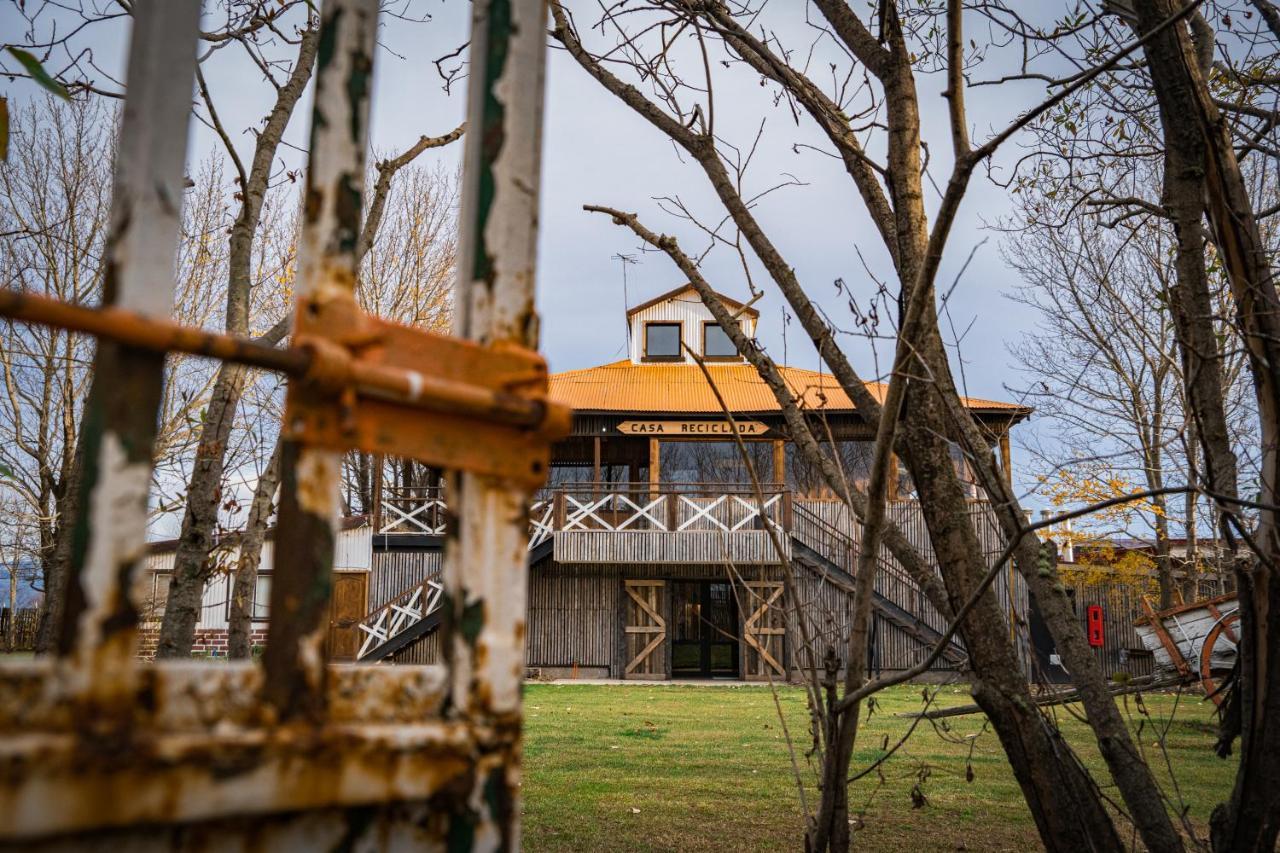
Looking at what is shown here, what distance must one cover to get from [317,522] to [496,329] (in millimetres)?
277

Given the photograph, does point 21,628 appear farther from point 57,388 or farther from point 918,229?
point 918,229

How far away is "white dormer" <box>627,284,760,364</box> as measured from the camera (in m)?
24.4

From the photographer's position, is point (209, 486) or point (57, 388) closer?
point (209, 486)

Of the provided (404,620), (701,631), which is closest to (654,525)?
(701,631)

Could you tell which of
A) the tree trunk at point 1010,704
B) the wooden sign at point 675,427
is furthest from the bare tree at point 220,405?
the wooden sign at point 675,427

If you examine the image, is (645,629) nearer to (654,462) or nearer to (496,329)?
(654,462)

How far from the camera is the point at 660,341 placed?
25.0 metres

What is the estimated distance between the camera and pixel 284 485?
3.05ft

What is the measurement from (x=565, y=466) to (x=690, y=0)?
19563 mm

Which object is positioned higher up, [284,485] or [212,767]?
[284,485]

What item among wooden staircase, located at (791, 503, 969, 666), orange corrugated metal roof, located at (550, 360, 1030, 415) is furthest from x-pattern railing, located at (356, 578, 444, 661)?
wooden staircase, located at (791, 503, 969, 666)

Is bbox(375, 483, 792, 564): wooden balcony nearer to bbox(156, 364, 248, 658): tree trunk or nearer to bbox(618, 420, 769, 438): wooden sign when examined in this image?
bbox(618, 420, 769, 438): wooden sign

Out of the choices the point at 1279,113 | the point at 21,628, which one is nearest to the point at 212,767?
the point at 1279,113

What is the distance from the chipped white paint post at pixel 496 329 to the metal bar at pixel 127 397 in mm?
304
